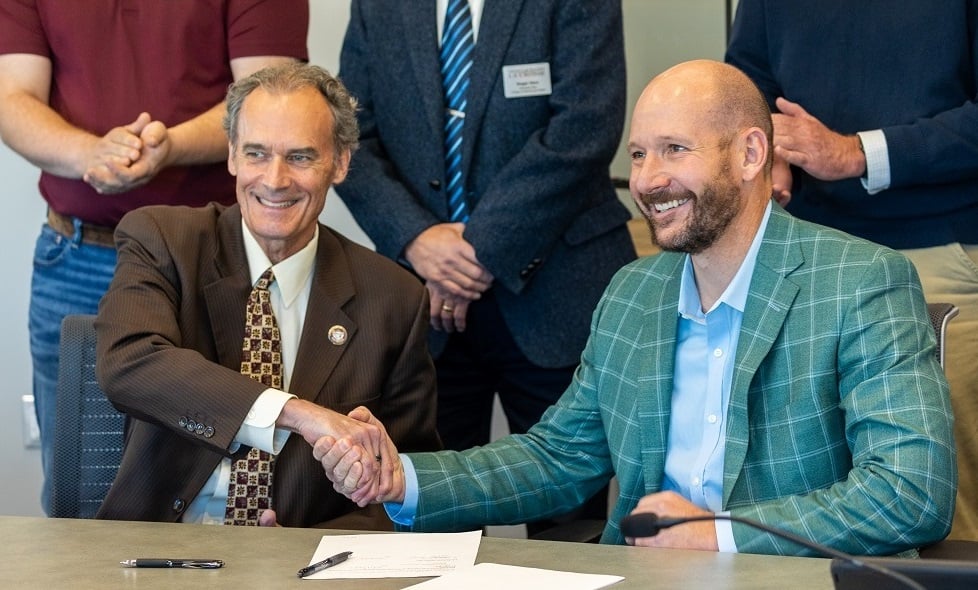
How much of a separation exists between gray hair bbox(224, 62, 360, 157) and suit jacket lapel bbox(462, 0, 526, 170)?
511 mm

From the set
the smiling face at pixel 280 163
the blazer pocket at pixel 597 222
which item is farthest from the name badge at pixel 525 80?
the smiling face at pixel 280 163

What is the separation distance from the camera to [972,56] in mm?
3201

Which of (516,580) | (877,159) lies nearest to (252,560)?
(516,580)

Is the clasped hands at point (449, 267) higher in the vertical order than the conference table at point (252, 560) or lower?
higher

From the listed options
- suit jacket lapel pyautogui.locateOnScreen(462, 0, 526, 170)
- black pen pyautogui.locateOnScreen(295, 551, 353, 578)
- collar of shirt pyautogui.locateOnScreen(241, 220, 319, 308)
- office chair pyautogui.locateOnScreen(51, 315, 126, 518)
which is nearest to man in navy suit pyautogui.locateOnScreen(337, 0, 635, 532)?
suit jacket lapel pyautogui.locateOnScreen(462, 0, 526, 170)

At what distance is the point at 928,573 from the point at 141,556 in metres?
1.20

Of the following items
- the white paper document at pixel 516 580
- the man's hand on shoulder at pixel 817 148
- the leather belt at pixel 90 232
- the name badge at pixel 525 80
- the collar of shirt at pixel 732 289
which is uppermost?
the name badge at pixel 525 80

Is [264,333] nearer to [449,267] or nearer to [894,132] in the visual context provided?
[449,267]

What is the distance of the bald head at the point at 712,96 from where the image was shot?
248cm

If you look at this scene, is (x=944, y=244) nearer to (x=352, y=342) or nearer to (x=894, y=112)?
(x=894, y=112)

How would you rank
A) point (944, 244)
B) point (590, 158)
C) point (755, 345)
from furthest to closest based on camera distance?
1. point (590, 158)
2. point (944, 244)
3. point (755, 345)

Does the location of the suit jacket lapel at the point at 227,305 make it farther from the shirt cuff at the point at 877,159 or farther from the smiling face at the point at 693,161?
the shirt cuff at the point at 877,159

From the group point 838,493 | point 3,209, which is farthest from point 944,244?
point 3,209

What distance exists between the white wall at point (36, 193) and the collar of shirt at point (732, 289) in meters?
2.12
